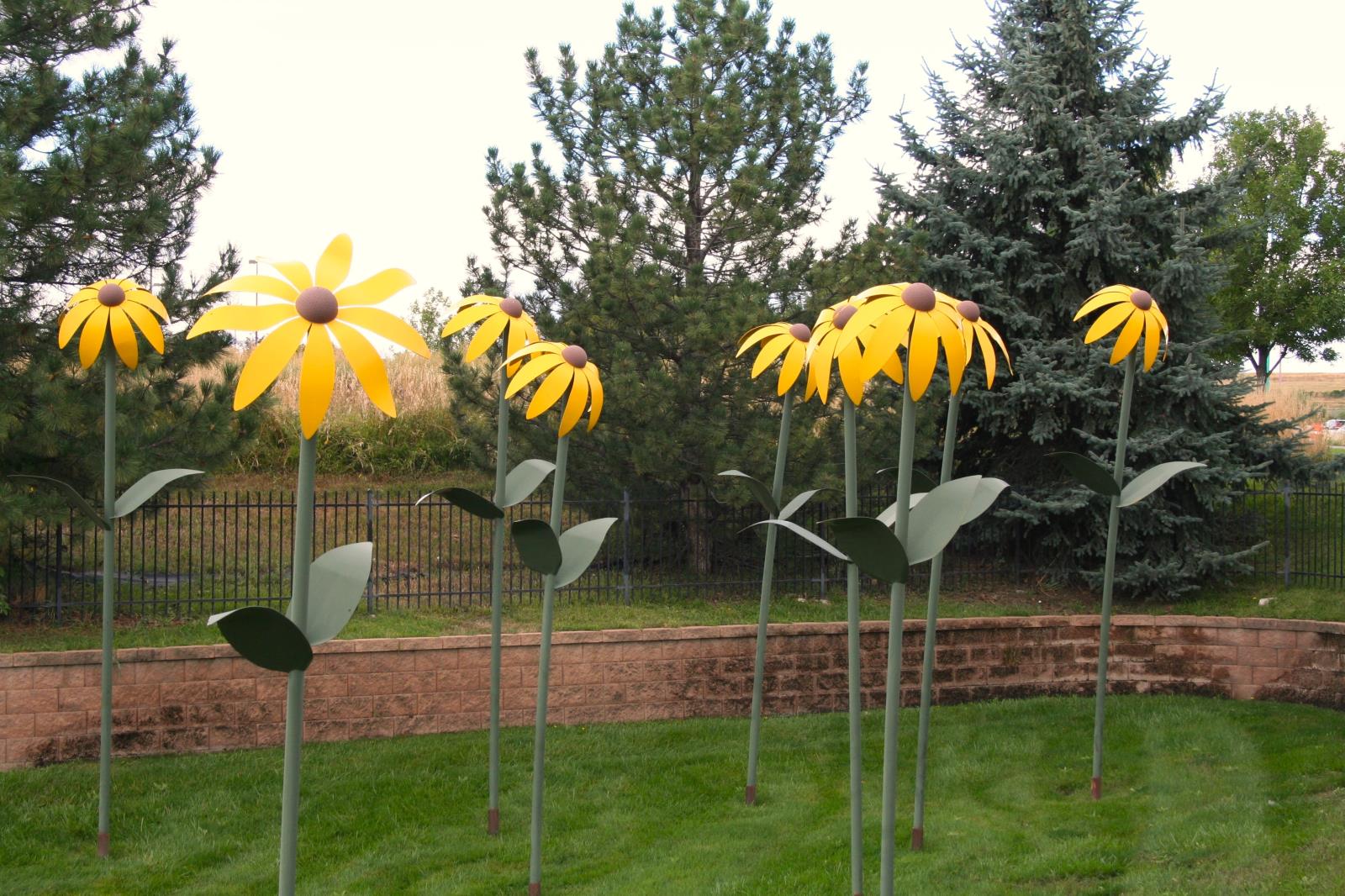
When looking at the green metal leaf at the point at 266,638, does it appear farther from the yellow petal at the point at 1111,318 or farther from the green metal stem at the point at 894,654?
the yellow petal at the point at 1111,318

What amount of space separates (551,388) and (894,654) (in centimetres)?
209

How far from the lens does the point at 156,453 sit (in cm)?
893

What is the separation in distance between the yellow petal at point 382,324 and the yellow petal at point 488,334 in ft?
7.45

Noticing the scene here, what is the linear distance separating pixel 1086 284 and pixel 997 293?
3.79 feet

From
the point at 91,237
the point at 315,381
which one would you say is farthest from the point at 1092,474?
the point at 91,237

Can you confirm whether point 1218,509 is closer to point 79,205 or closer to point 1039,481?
point 1039,481

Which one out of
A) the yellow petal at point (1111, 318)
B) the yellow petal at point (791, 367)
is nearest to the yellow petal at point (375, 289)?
the yellow petal at point (791, 367)

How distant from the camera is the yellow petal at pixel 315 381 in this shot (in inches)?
105

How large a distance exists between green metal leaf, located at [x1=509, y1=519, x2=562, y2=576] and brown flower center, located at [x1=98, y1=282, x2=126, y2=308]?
91.3 inches

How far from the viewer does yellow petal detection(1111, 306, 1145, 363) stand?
5.77 meters

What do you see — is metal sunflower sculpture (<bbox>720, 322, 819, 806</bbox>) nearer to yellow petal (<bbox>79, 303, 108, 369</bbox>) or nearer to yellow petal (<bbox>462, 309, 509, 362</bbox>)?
yellow petal (<bbox>462, 309, 509, 362</bbox>)

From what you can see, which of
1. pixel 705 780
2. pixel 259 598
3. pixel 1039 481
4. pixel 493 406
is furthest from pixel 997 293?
pixel 259 598

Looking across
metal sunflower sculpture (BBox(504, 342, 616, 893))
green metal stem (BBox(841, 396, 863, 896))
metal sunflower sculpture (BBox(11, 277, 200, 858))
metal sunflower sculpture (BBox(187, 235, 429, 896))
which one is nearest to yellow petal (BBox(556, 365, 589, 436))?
metal sunflower sculpture (BBox(504, 342, 616, 893))

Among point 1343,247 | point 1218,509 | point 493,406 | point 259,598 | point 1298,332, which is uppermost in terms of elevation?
point 1343,247
